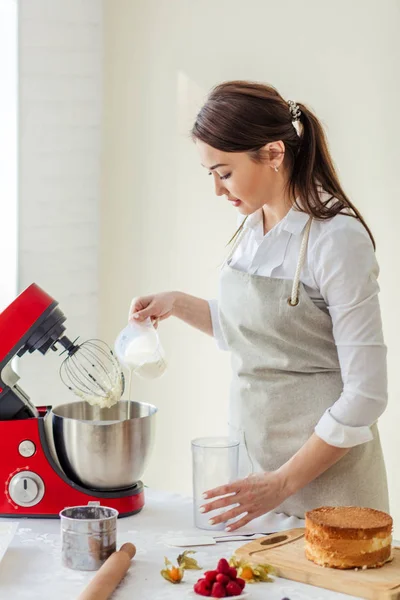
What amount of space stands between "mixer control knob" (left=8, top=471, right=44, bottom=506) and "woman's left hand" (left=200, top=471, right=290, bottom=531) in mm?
360

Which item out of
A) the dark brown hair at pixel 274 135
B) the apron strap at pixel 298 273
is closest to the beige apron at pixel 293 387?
the apron strap at pixel 298 273

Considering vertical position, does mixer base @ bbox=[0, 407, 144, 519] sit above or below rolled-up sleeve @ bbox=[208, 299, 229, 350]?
below

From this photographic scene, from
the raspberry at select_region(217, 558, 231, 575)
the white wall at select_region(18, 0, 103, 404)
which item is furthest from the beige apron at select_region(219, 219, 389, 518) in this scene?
the white wall at select_region(18, 0, 103, 404)

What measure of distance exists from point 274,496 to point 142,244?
6.02 ft

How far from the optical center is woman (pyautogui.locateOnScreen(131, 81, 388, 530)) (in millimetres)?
1706

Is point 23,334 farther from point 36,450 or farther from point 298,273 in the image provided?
point 298,273

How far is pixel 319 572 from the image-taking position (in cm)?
140

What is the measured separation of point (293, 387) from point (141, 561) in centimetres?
53

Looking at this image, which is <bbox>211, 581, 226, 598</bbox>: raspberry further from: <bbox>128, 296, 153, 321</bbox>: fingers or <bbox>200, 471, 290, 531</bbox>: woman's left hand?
<bbox>128, 296, 153, 321</bbox>: fingers

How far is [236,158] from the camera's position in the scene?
1812 millimetres

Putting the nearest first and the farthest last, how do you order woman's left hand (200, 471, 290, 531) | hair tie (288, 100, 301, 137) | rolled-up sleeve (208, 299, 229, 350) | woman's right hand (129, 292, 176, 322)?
woman's left hand (200, 471, 290, 531) → hair tie (288, 100, 301, 137) → woman's right hand (129, 292, 176, 322) → rolled-up sleeve (208, 299, 229, 350)

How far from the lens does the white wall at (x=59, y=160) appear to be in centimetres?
317

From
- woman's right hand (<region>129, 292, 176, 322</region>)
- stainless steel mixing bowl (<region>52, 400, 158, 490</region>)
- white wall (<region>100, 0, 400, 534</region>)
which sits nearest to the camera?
stainless steel mixing bowl (<region>52, 400, 158, 490</region>)

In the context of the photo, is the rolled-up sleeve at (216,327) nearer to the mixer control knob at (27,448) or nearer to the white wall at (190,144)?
the mixer control knob at (27,448)
